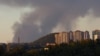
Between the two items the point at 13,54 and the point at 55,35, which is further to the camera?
the point at 55,35

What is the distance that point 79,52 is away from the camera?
23.9 metres

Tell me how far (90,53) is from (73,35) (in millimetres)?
31572

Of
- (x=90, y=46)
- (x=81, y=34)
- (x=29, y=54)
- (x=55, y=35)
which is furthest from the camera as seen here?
(x=55, y=35)

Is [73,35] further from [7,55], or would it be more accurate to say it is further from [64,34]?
[7,55]

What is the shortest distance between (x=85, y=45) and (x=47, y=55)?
4014mm

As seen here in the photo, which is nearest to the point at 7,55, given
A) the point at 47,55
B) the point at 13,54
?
the point at 13,54

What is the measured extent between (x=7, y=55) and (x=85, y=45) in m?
6.69

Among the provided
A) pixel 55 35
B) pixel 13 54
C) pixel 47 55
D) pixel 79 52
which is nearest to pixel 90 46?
pixel 79 52

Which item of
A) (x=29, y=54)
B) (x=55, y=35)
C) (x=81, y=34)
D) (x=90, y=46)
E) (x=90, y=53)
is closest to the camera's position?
(x=90, y=53)

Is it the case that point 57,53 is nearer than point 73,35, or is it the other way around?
point 57,53

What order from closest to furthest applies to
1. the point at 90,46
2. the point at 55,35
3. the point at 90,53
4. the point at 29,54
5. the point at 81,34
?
the point at 90,53 → the point at 29,54 → the point at 90,46 → the point at 81,34 → the point at 55,35

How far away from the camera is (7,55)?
2439 cm

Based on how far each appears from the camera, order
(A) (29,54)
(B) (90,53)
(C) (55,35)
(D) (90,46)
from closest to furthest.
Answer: (B) (90,53) → (A) (29,54) → (D) (90,46) → (C) (55,35)

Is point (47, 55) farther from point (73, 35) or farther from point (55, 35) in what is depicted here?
point (55, 35)
